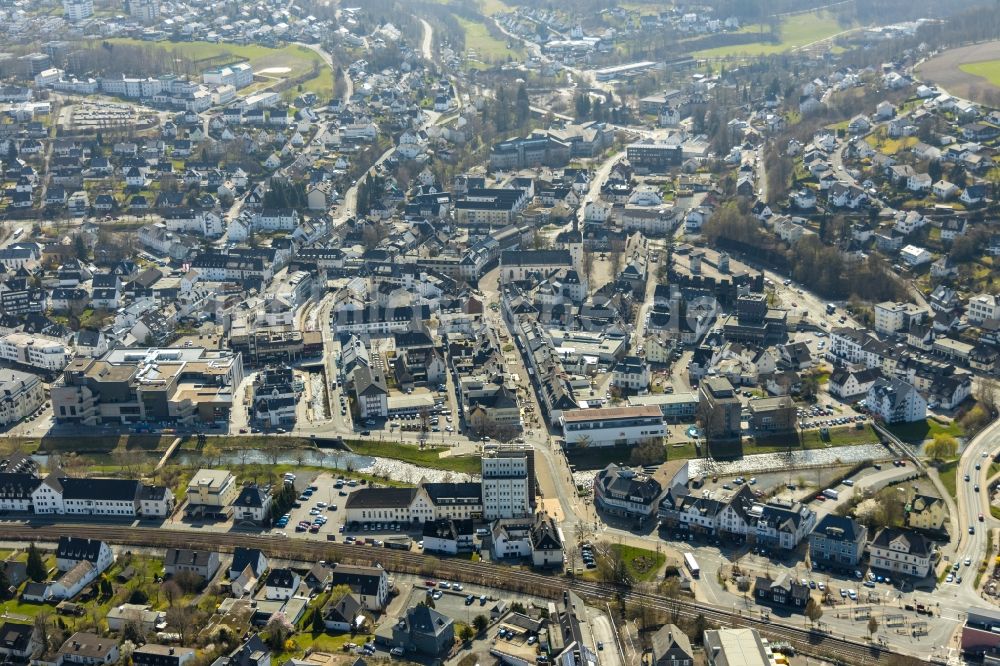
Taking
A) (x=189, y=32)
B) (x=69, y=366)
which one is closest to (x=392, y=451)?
(x=69, y=366)

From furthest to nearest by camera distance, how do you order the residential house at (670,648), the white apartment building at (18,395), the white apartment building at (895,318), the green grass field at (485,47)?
the green grass field at (485,47) → the white apartment building at (895,318) → the white apartment building at (18,395) → the residential house at (670,648)

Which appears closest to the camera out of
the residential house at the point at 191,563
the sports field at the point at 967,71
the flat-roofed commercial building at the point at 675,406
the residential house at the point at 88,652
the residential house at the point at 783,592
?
the residential house at the point at 88,652

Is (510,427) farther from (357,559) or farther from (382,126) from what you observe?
(382,126)

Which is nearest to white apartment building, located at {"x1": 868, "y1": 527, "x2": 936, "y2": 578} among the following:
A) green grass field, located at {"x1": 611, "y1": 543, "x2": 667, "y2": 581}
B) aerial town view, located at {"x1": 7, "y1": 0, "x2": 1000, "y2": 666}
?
aerial town view, located at {"x1": 7, "y1": 0, "x2": 1000, "y2": 666}

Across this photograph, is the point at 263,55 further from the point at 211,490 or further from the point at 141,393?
the point at 211,490

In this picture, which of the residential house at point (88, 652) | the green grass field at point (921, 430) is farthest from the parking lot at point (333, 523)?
the green grass field at point (921, 430)

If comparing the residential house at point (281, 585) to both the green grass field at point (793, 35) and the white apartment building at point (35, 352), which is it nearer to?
the white apartment building at point (35, 352)
